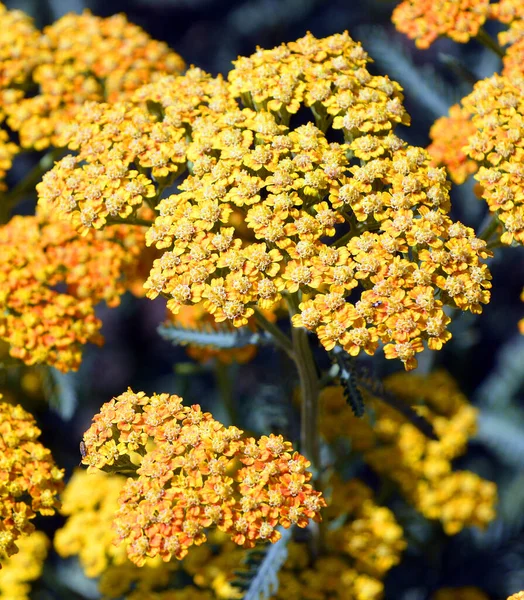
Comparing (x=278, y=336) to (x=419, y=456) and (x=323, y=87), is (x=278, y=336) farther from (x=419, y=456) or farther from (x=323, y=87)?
(x=419, y=456)

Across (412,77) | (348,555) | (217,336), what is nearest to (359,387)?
(217,336)

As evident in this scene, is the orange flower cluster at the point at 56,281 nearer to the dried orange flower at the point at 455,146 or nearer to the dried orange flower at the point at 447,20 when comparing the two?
the dried orange flower at the point at 455,146

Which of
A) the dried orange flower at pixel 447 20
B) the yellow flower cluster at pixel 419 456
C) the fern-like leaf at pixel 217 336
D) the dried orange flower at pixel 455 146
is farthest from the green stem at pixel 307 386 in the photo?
the dried orange flower at pixel 447 20

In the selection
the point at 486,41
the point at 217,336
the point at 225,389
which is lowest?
the point at 225,389

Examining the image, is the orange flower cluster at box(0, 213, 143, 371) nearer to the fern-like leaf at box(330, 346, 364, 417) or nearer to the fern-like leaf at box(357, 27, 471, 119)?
the fern-like leaf at box(330, 346, 364, 417)

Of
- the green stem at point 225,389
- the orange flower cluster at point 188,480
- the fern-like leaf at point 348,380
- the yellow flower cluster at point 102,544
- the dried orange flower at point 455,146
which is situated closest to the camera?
the orange flower cluster at point 188,480

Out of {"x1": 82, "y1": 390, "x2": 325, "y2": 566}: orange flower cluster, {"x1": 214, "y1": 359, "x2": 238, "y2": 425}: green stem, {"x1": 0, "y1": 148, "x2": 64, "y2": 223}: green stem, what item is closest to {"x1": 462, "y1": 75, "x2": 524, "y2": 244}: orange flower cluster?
{"x1": 82, "y1": 390, "x2": 325, "y2": 566}: orange flower cluster
